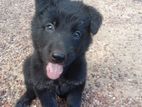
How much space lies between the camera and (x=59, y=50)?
3.91m

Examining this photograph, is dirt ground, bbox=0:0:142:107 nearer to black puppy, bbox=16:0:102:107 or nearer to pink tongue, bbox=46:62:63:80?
black puppy, bbox=16:0:102:107

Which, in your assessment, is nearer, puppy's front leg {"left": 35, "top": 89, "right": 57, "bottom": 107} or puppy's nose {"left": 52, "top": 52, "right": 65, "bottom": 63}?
puppy's nose {"left": 52, "top": 52, "right": 65, "bottom": 63}

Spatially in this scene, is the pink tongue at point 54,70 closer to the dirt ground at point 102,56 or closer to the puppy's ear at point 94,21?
the puppy's ear at point 94,21

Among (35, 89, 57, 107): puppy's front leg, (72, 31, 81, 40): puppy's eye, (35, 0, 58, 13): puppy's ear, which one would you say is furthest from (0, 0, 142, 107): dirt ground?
(35, 0, 58, 13): puppy's ear

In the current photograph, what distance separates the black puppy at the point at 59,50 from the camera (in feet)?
13.4

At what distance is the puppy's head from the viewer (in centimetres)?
402

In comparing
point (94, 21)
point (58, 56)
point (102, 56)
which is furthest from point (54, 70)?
point (102, 56)

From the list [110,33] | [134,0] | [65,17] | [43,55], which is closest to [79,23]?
[65,17]

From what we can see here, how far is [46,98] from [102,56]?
1.56 metres

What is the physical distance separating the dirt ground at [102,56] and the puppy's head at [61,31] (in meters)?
0.82

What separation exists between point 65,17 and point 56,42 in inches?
11.4

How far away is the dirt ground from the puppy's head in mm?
820

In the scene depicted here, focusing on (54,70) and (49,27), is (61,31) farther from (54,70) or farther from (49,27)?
(54,70)

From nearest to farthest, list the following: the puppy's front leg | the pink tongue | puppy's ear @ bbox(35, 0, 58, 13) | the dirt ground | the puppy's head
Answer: the puppy's head
the pink tongue
puppy's ear @ bbox(35, 0, 58, 13)
the puppy's front leg
the dirt ground
